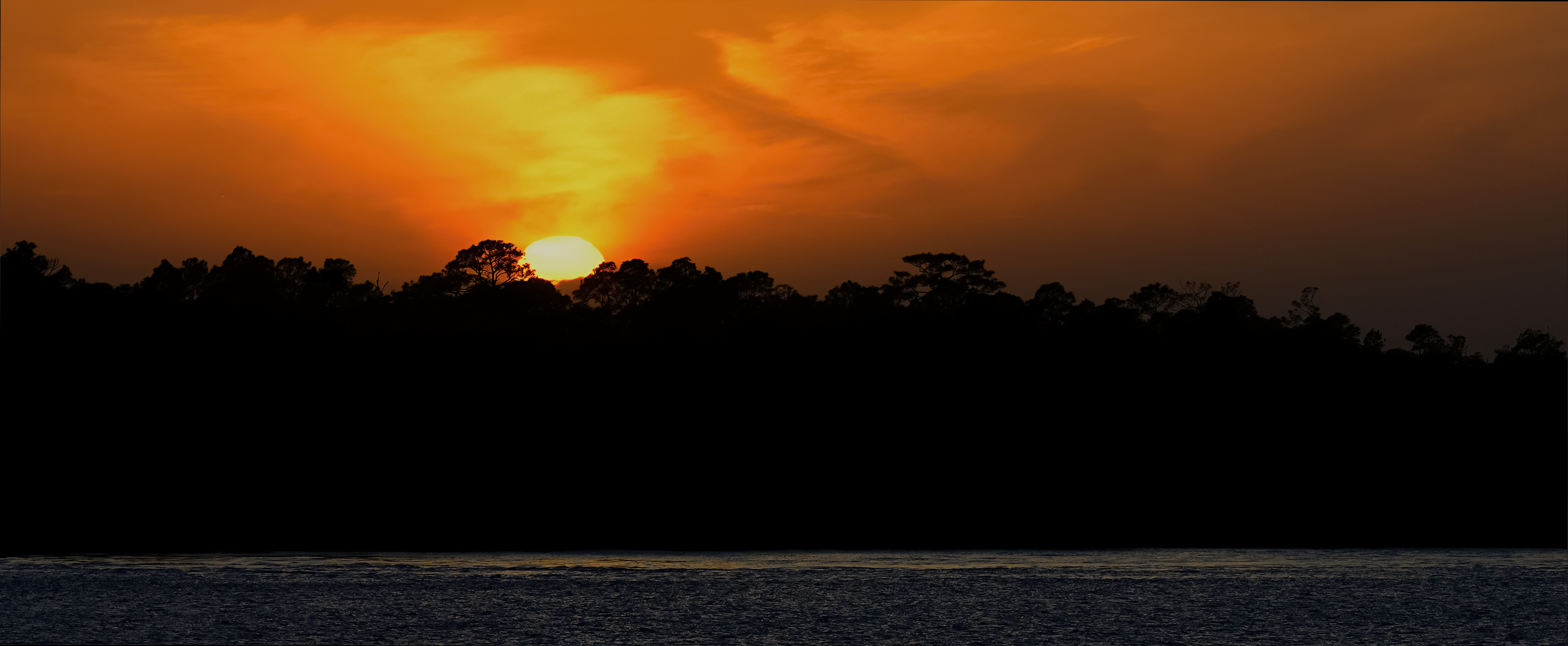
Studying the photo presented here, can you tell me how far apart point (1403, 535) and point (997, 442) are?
28271mm

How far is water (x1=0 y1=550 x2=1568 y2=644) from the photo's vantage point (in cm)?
2469

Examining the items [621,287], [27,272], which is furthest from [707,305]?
[27,272]

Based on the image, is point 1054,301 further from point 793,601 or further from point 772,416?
point 793,601

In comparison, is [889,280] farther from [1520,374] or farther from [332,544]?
[332,544]

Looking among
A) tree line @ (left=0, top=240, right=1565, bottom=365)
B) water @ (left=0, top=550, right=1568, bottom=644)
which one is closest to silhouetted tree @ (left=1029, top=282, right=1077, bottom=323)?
tree line @ (left=0, top=240, right=1565, bottom=365)

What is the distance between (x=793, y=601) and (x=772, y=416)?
2807 inches

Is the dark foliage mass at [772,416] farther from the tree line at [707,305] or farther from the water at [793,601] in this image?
the water at [793,601]

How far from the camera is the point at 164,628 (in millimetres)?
24906

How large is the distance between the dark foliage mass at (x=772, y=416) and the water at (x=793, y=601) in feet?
133

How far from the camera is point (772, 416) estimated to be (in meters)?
103

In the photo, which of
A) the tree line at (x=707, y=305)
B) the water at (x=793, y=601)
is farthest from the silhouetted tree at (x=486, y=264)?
the water at (x=793, y=601)

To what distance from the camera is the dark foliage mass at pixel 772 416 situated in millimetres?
89125

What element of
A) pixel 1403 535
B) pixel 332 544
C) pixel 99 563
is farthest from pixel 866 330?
pixel 99 563

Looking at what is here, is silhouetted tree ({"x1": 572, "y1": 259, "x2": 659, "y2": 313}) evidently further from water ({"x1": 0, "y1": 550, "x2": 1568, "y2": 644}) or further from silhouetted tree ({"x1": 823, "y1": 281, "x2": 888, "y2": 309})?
water ({"x1": 0, "y1": 550, "x2": 1568, "y2": 644})
